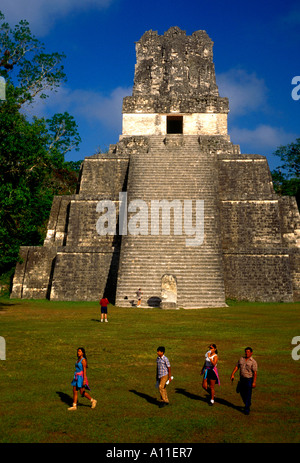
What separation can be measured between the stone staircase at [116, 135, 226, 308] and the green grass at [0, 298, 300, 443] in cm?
370

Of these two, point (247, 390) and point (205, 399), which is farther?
point (205, 399)

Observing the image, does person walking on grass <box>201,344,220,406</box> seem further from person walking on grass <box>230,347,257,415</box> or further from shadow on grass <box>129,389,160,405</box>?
shadow on grass <box>129,389,160,405</box>

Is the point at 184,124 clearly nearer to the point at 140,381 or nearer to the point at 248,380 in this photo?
the point at 140,381

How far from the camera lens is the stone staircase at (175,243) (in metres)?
17.5

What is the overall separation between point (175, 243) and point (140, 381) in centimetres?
1230

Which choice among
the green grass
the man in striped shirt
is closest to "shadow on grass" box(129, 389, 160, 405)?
the green grass

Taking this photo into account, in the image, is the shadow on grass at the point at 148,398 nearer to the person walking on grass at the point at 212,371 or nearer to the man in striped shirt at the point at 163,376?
the man in striped shirt at the point at 163,376

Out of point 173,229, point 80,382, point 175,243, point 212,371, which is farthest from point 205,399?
point 173,229

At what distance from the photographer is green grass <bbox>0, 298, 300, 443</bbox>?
5.17 metres

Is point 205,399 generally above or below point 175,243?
below

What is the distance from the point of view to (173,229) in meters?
19.9

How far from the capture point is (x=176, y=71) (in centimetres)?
2897
